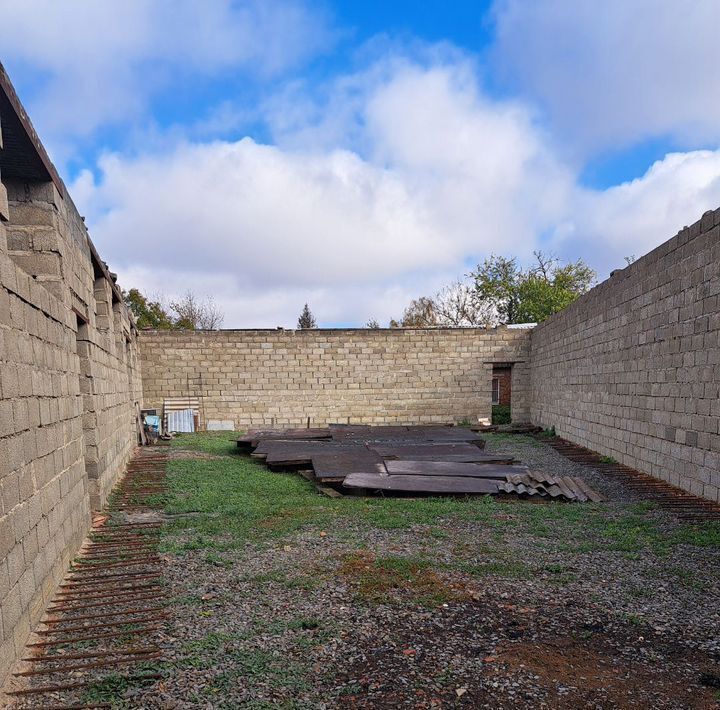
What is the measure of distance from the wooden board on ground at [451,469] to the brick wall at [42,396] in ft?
13.2

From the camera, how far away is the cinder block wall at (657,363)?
647 centimetres

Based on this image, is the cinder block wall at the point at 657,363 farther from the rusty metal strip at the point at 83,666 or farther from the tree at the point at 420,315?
the tree at the point at 420,315

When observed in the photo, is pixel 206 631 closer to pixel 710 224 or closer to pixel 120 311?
pixel 710 224

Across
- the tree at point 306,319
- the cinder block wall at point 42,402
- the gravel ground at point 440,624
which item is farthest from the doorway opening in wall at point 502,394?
the tree at point 306,319

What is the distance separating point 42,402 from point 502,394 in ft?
50.7

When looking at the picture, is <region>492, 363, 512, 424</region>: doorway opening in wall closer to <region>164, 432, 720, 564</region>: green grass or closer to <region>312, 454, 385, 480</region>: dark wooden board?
<region>312, 454, 385, 480</region>: dark wooden board

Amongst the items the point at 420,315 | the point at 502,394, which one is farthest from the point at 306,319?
the point at 502,394

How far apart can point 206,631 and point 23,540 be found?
1.24 meters

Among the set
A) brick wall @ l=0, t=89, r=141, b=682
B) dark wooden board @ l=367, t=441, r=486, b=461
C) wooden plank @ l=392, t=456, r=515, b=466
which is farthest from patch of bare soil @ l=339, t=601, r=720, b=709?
dark wooden board @ l=367, t=441, r=486, b=461

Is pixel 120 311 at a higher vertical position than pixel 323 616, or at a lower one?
higher

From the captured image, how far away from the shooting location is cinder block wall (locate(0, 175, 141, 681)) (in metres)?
3.02

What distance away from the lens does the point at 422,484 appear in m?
7.18

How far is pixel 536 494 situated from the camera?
23.2 feet

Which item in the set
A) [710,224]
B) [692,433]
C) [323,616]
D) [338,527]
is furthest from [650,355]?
[323,616]
